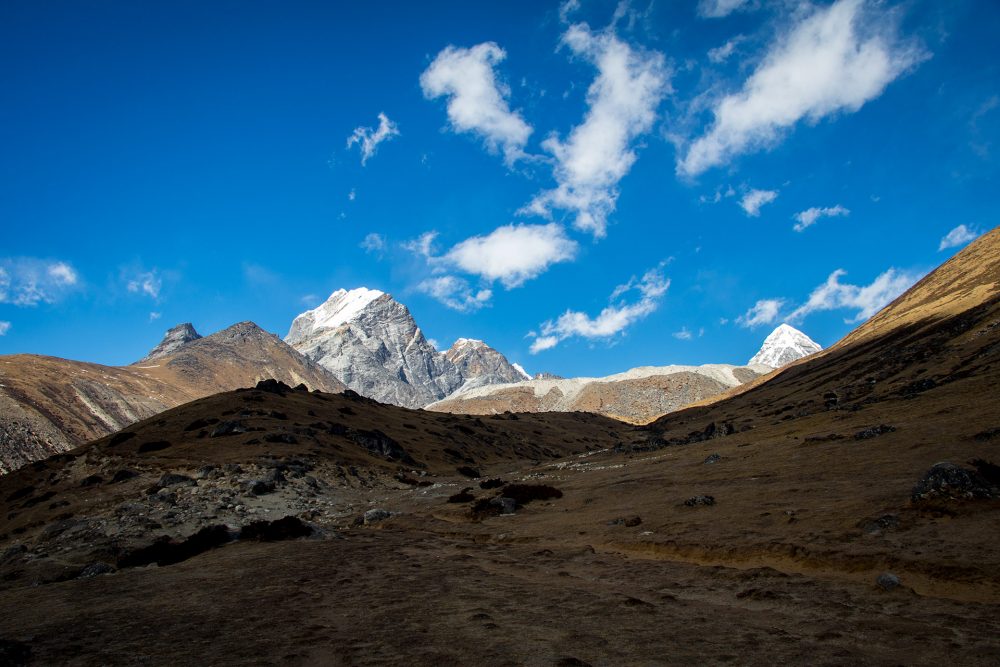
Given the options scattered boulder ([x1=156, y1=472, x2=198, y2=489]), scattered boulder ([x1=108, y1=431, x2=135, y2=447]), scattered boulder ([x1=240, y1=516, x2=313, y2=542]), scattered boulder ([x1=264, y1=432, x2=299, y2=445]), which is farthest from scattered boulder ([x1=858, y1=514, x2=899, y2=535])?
scattered boulder ([x1=108, y1=431, x2=135, y2=447])

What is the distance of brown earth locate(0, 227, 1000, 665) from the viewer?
9.60 meters

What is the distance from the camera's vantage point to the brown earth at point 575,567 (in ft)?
31.5

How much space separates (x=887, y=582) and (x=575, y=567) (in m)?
8.30

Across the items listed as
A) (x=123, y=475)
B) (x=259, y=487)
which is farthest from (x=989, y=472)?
(x=123, y=475)

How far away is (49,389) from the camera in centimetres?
16712

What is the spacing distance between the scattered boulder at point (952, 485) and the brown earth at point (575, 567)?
0.53ft

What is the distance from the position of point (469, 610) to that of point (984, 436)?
2781cm

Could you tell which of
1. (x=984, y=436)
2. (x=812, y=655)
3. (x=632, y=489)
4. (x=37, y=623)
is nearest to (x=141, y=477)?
(x=37, y=623)

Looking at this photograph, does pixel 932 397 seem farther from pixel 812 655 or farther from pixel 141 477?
pixel 141 477

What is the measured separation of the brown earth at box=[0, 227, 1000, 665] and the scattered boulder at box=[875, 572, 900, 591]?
0.16 feet

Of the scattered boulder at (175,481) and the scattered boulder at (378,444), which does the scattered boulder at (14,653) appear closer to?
the scattered boulder at (175,481)

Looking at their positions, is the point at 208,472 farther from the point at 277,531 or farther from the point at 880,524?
the point at 880,524

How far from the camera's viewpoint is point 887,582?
12.0 metres

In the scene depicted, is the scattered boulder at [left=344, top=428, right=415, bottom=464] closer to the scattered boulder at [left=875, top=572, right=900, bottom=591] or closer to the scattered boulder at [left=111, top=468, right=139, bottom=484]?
the scattered boulder at [left=111, top=468, right=139, bottom=484]
